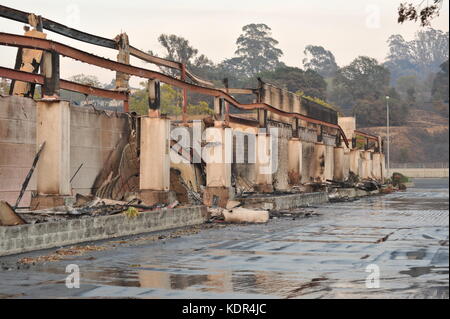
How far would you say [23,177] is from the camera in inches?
774

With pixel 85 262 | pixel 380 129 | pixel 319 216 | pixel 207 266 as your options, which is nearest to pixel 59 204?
pixel 85 262

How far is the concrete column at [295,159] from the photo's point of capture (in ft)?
128

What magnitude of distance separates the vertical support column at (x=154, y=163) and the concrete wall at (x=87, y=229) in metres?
1.27

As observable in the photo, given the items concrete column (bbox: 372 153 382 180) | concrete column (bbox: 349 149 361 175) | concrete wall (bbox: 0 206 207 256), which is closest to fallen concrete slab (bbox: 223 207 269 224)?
concrete wall (bbox: 0 206 207 256)

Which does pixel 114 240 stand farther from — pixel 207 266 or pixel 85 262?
pixel 207 266

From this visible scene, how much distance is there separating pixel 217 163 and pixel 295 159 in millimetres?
13059

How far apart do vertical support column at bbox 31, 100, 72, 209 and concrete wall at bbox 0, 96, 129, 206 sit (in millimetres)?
1391

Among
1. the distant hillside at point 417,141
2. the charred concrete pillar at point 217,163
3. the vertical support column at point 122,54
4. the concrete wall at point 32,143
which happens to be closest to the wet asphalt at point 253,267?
the concrete wall at point 32,143

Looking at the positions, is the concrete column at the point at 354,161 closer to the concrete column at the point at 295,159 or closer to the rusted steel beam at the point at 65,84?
the concrete column at the point at 295,159

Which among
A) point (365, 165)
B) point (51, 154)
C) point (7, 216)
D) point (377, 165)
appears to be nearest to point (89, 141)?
point (51, 154)

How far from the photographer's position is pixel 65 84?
74.5 feet

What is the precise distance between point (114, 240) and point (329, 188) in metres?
26.8

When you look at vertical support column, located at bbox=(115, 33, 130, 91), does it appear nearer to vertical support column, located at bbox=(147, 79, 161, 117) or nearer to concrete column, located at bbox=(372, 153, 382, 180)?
vertical support column, located at bbox=(147, 79, 161, 117)

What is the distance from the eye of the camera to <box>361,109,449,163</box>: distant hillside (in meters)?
158
